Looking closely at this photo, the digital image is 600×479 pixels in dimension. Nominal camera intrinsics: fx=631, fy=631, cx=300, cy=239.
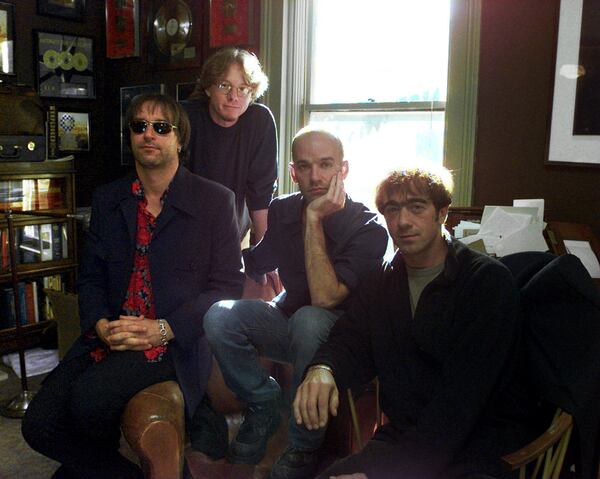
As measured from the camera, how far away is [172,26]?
3.99m

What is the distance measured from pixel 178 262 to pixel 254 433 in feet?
1.97

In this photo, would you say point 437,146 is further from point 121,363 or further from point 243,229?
point 121,363

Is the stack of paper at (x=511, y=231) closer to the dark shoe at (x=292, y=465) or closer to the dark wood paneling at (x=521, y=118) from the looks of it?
the dark wood paneling at (x=521, y=118)

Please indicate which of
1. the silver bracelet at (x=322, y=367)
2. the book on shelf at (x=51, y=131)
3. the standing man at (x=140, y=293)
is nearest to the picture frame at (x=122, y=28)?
the book on shelf at (x=51, y=131)

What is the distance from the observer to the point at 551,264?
1.50 metres

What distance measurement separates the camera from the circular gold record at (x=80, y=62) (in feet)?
14.3

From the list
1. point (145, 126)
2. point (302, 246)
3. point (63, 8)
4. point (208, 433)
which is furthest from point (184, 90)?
point (208, 433)

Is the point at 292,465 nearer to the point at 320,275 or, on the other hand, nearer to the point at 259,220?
the point at 320,275

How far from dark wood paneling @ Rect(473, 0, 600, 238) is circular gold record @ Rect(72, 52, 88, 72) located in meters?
2.87

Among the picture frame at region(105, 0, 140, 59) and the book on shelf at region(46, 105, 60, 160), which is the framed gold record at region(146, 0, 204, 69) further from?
the book on shelf at region(46, 105, 60, 160)

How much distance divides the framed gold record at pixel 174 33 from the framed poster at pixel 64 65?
0.54 meters

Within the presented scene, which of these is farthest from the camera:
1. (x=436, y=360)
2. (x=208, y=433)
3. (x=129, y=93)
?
(x=129, y=93)

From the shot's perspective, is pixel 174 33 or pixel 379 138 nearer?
pixel 379 138

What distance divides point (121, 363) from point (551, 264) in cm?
127
